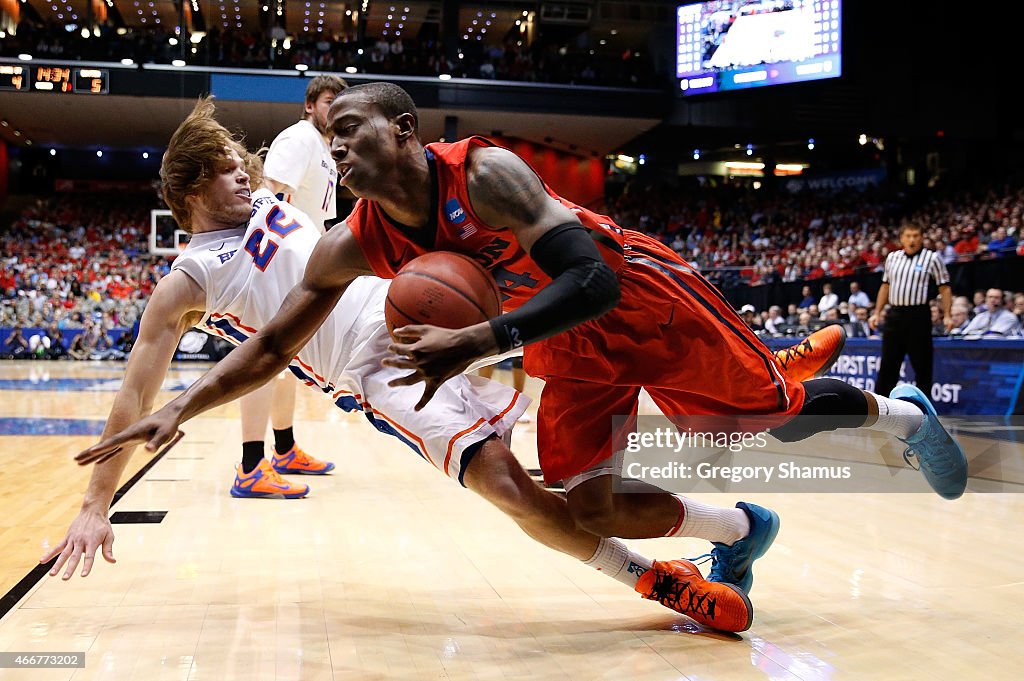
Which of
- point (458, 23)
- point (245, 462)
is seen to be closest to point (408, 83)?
point (458, 23)

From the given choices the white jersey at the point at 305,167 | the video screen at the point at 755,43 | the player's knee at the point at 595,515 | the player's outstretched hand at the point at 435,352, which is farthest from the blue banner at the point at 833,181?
the player's outstretched hand at the point at 435,352

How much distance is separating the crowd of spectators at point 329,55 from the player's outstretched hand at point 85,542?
17.8m

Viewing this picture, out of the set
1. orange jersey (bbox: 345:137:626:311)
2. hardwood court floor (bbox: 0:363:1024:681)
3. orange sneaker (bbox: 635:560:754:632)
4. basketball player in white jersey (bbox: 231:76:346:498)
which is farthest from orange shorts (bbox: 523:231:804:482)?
basketball player in white jersey (bbox: 231:76:346:498)

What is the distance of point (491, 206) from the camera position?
2018 millimetres

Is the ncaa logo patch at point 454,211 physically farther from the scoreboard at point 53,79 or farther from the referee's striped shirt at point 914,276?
the scoreboard at point 53,79

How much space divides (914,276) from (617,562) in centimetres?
544

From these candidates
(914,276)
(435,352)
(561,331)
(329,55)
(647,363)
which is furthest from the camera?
(329,55)

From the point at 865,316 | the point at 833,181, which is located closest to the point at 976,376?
the point at 865,316

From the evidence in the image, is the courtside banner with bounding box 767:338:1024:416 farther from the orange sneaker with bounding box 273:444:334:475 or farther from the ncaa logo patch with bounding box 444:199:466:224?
the ncaa logo patch with bounding box 444:199:466:224

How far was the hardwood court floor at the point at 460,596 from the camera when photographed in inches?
92.0

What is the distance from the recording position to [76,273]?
20.8 m

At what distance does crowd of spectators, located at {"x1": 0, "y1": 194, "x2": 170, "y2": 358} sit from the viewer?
1817 centimetres

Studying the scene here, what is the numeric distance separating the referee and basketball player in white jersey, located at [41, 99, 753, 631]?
5078mm

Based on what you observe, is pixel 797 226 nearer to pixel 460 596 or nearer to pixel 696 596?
pixel 460 596
